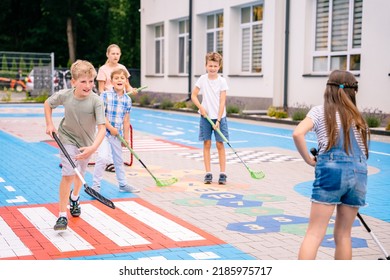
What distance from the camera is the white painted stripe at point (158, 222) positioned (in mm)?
6195

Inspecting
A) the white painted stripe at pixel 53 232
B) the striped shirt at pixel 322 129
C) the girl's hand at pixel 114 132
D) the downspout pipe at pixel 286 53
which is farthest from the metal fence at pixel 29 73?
the striped shirt at pixel 322 129

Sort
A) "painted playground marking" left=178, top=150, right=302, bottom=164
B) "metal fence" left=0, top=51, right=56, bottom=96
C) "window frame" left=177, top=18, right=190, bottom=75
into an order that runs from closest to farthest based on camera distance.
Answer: "painted playground marking" left=178, top=150, right=302, bottom=164 < "window frame" left=177, top=18, right=190, bottom=75 < "metal fence" left=0, top=51, right=56, bottom=96

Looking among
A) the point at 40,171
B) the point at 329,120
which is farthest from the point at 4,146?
the point at 329,120

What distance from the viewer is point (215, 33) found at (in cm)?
2803

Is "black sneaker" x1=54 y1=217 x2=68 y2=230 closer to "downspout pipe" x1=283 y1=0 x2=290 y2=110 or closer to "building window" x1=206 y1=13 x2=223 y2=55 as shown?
"downspout pipe" x1=283 y1=0 x2=290 y2=110

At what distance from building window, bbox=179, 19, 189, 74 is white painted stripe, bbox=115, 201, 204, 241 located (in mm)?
23492

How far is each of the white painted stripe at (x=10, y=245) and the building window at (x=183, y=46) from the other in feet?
81.3

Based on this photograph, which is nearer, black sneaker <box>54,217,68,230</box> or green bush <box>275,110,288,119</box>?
black sneaker <box>54,217,68,230</box>

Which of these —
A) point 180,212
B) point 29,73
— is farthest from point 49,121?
point 29,73

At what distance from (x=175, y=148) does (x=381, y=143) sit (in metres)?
4.82

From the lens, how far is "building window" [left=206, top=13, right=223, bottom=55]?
27688 millimetres

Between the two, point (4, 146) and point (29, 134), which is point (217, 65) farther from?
point (29, 134)

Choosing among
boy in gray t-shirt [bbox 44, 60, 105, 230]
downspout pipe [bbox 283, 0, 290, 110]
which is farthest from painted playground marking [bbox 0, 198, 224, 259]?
downspout pipe [bbox 283, 0, 290, 110]
